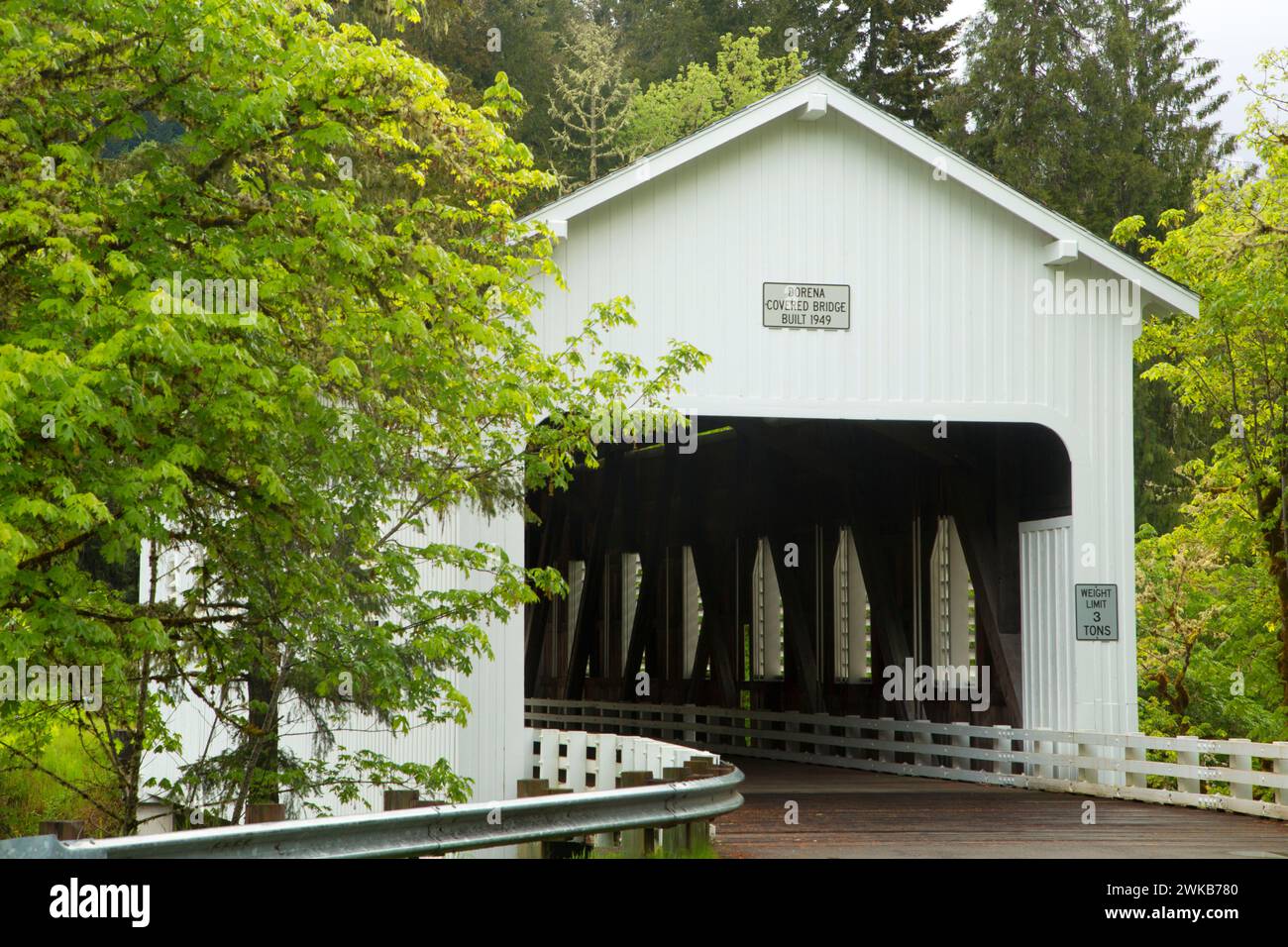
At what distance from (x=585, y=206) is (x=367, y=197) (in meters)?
1.94

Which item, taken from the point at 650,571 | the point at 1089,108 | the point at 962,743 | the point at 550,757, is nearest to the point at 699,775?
the point at 550,757

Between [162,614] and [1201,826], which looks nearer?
[162,614]

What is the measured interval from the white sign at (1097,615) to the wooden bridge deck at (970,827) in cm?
151

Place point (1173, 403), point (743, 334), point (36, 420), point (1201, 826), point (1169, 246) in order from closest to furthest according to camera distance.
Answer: point (36, 420) < point (1201, 826) < point (743, 334) < point (1169, 246) < point (1173, 403)

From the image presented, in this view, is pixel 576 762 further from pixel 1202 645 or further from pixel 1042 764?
pixel 1202 645

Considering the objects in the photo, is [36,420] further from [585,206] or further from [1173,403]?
[1173,403]

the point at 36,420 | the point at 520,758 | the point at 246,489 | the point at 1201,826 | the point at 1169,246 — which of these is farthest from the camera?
the point at 1169,246

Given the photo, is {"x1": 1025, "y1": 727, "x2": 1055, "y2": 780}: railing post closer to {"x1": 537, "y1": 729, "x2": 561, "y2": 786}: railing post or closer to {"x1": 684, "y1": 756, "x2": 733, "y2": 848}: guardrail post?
{"x1": 537, "y1": 729, "x2": 561, "y2": 786}: railing post

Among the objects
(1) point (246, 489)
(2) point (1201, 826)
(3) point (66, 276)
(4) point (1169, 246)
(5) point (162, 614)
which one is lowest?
(2) point (1201, 826)

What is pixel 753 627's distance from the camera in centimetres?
2372

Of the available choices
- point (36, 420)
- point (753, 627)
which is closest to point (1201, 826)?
point (36, 420)

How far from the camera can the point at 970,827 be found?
12312 millimetres

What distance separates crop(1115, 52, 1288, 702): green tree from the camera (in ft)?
67.2

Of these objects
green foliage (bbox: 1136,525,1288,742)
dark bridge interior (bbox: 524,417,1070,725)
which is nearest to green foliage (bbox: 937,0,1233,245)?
green foliage (bbox: 1136,525,1288,742)
